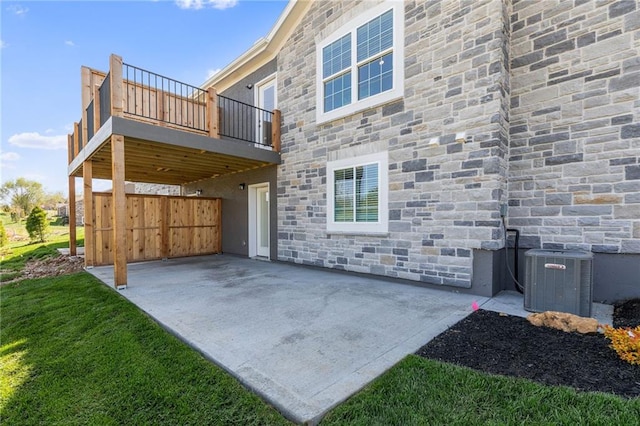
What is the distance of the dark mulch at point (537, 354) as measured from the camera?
7.51ft

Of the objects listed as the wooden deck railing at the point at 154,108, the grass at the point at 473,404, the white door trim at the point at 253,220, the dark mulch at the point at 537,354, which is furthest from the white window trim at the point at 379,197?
the grass at the point at 473,404

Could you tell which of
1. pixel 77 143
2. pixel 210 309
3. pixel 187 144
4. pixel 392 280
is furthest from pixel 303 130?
pixel 77 143

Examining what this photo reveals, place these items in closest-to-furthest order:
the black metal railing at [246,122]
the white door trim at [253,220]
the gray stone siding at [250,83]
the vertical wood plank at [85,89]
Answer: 1. the vertical wood plank at [85,89]
2. the gray stone siding at [250,83]
3. the black metal railing at [246,122]
4. the white door trim at [253,220]

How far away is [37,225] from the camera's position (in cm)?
1354

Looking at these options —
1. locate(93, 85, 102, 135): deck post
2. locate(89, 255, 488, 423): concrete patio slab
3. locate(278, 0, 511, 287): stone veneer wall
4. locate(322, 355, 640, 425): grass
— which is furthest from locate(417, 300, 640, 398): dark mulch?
locate(93, 85, 102, 135): deck post

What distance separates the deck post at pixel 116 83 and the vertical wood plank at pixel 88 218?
3302mm

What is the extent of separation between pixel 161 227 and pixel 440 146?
8.42 m

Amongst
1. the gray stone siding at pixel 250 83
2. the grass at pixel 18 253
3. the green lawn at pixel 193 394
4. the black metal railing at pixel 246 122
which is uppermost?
the gray stone siding at pixel 250 83

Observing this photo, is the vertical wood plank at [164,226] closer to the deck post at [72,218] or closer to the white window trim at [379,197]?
the deck post at [72,218]

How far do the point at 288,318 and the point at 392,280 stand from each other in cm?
281

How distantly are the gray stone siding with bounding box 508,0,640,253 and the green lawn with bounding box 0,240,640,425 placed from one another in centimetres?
333

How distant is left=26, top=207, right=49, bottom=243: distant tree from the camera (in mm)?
13492

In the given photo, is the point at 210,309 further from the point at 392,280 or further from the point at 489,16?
the point at 489,16

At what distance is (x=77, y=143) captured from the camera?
903 centimetres
